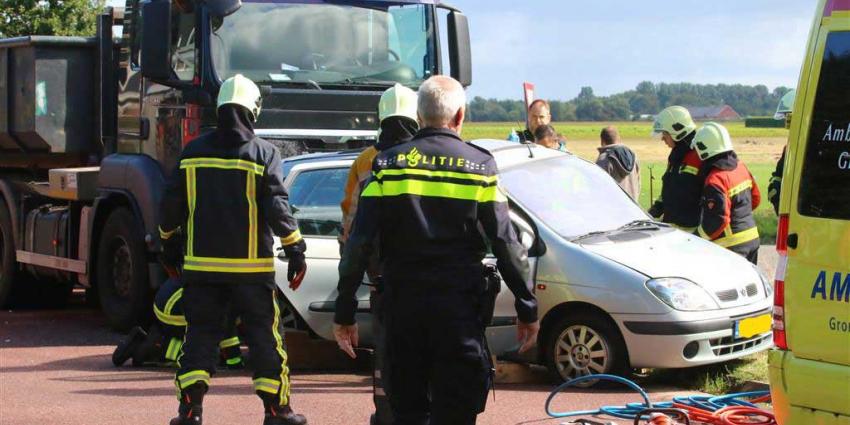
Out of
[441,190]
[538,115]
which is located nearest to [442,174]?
[441,190]

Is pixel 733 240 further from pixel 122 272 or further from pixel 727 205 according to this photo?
pixel 122 272

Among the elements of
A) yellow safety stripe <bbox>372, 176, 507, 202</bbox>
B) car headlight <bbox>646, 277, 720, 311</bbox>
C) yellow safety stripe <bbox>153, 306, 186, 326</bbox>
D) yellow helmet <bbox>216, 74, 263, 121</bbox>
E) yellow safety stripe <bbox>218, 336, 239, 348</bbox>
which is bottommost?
yellow safety stripe <bbox>218, 336, 239, 348</bbox>

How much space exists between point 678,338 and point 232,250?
307cm

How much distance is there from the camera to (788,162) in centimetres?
593

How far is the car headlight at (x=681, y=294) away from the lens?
29.0 ft

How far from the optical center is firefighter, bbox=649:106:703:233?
10922 millimetres

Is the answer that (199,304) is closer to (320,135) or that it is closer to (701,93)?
(320,135)

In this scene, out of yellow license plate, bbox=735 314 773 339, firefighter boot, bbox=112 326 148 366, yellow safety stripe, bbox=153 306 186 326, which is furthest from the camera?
firefighter boot, bbox=112 326 148 366

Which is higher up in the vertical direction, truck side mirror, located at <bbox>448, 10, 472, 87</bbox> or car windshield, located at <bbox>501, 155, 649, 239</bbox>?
truck side mirror, located at <bbox>448, 10, 472, 87</bbox>

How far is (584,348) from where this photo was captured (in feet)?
29.8

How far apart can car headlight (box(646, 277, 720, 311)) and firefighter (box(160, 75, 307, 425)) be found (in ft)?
8.50

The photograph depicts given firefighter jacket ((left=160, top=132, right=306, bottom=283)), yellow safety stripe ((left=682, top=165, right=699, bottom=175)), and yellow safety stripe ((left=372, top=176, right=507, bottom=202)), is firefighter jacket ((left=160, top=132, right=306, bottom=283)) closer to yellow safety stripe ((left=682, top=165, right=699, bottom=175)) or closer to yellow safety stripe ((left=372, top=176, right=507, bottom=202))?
yellow safety stripe ((left=372, top=176, right=507, bottom=202))

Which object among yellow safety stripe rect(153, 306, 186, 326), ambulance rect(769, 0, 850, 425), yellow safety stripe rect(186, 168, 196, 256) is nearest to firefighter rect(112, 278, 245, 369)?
yellow safety stripe rect(153, 306, 186, 326)

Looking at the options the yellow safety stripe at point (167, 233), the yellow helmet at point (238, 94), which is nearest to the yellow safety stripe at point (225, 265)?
the yellow safety stripe at point (167, 233)
